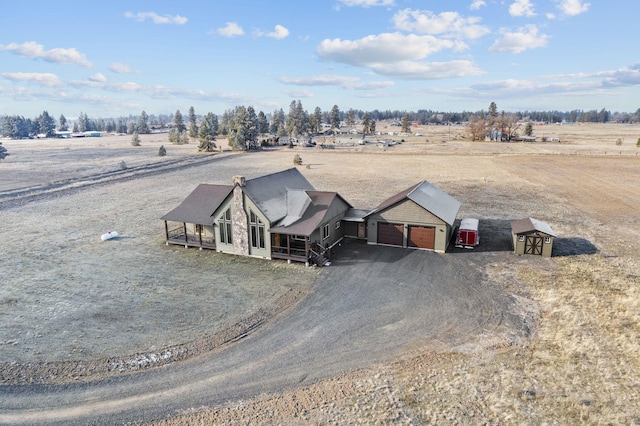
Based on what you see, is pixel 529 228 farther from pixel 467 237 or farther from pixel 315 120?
pixel 315 120

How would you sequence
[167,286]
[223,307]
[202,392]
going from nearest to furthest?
[202,392] → [223,307] → [167,286]

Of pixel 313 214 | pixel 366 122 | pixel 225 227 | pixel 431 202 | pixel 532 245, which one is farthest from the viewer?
pixel 366 122

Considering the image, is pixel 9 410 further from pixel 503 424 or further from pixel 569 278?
pixel 569 278

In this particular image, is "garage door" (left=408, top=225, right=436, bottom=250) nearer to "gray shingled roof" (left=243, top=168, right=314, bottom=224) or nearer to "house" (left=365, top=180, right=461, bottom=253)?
"house" (left=365, top=180, right=461, bottom=253)

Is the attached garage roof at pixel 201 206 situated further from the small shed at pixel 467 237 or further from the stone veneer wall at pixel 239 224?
the small shed at pixel 467 237

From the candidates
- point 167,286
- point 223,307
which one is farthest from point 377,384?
point 167,286

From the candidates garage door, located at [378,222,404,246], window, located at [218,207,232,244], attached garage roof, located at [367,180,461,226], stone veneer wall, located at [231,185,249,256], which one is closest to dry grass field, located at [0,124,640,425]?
window, located at [218,207,232,244]

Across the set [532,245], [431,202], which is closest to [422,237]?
[431,202]
